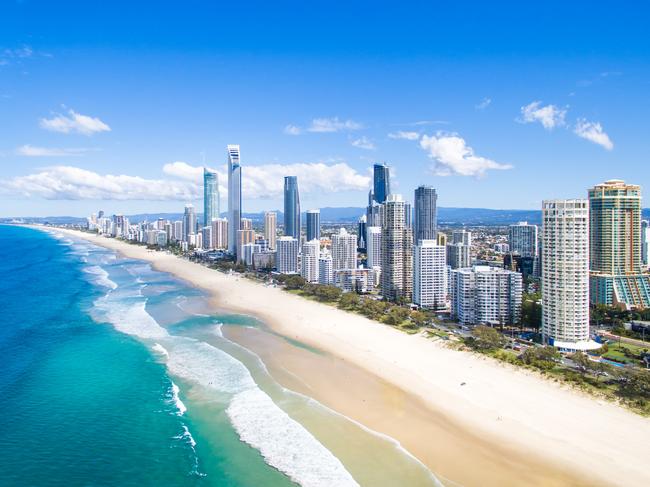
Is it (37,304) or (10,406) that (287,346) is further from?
(37,304)

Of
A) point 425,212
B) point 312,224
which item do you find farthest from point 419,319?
point 312,224

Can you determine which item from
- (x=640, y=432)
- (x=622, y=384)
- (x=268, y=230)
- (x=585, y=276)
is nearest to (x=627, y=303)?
(x=585, y=276)

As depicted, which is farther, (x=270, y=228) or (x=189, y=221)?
(x=189, y=221)

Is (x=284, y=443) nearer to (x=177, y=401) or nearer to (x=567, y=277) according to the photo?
(x=177, y=401)

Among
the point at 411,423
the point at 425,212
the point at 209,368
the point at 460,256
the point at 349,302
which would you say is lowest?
the point at 411,423

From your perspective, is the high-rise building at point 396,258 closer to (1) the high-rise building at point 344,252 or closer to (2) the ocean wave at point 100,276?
(1) the high-rise building at point 344,252
